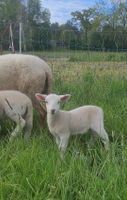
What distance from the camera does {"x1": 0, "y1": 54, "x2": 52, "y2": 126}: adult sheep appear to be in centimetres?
667

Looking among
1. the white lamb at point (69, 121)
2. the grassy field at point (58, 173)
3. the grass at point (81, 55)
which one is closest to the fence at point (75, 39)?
the grass at point (81, 55)

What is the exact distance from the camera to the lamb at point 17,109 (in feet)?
19.0

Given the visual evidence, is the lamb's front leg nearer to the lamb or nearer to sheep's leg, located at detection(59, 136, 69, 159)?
sheep's leg, located at detection(59, 136, 69, 159)

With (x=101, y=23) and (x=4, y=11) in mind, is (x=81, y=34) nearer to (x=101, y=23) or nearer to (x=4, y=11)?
(x=101, y=23)

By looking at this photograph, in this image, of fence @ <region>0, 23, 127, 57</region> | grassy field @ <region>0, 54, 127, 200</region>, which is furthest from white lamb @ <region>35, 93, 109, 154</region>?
fence @ <region>0, 23, 127, 57</region>

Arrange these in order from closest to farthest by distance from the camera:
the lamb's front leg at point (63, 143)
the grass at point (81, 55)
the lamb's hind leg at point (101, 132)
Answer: the lamb's front leg at point (63, 143) < the lamb's hind leg at point (101, 132) < the grass at point (81, 55)

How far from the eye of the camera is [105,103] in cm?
724

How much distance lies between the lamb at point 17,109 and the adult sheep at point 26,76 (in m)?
0.63

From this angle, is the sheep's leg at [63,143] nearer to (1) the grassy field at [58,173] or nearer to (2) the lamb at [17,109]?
(1) the grassy field at [58,173]

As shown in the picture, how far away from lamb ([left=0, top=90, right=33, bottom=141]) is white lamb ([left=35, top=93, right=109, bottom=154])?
0.50 metres

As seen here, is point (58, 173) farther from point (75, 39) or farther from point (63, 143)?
point (75, 39)

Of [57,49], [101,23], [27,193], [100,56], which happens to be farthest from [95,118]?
[101,23]

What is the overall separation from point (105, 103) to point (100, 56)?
5.97 m

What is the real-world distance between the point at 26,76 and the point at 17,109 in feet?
3.06
